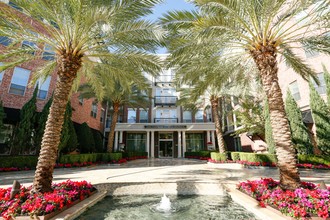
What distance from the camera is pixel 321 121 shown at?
12.1m

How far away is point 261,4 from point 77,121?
18.7 metres

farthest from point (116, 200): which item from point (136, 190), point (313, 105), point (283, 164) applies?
point (313, 105)

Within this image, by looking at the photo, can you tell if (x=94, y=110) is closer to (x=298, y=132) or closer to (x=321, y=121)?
(x=298, y=132)

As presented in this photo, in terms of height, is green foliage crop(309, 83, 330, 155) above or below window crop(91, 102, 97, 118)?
below

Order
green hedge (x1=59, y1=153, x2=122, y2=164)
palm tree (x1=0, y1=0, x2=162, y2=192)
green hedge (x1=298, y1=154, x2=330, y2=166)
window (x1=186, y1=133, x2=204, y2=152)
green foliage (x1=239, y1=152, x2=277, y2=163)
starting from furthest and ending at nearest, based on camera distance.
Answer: window (x1=186, y1=133, x2=204, y2=152), green hedge (x1=59, y1=153, x2=122, y2=164), green foliage (x1=239, y1=152, x2=277, y2=163), green hedge (x1=298, y1=154, x2=330, y2=166), palm tree (x1=0, y1=0, x2=162, y2=192)

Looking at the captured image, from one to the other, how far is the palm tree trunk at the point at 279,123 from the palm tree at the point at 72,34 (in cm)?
375

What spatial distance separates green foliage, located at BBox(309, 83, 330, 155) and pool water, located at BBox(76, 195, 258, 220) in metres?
10.4

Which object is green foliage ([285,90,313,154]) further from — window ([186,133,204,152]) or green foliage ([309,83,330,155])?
window ([186,133,204,152])

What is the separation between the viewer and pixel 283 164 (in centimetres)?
486

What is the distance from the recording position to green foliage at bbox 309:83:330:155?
38.7 ft

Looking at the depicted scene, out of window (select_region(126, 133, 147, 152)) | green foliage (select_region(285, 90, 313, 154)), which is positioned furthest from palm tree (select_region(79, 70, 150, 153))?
green foliage (select_region(285, 90, 313, 154))

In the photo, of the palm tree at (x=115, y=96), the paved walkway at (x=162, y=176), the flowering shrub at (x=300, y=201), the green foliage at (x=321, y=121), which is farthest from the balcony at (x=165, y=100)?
the flowering shrub at (x=300, y=201)

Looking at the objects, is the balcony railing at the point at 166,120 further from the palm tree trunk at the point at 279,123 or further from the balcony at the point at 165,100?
the palm tree trunk at the point at 279,123

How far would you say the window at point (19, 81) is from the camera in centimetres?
1413
